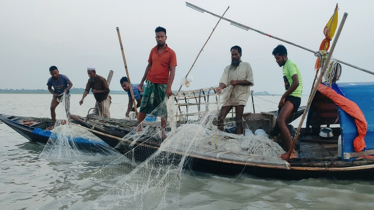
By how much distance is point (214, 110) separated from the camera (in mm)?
4668

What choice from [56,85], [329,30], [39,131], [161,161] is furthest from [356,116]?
[39,131]

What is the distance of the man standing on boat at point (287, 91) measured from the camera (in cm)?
437

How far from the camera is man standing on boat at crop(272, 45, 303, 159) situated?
4371 millimetres

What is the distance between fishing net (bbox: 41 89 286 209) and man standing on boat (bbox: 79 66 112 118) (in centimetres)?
301

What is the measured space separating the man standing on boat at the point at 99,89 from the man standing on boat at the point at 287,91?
5.03 meters

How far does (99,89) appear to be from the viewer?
7.95 metres

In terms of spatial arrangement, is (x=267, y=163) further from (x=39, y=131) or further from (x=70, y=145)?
(x=39, y=131)

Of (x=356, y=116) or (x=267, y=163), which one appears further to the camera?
(x=267, y=163)

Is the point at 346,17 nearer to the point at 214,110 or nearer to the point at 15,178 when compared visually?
the point at 214,110

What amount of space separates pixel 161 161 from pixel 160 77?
5.04 ft

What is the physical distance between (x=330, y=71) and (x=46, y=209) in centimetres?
458

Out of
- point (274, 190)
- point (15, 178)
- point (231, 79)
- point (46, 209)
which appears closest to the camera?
point (46, 209)

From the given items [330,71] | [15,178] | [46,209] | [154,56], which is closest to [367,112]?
[330,71]

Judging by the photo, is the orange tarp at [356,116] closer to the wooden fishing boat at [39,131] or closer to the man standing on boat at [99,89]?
the wooden fishing boat at [39,131]
